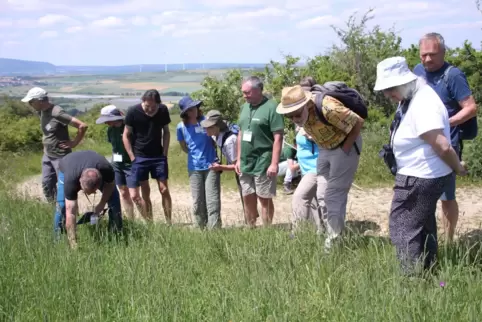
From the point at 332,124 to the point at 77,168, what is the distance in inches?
92.5

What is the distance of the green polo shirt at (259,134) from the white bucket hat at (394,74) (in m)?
2.19

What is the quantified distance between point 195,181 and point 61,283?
2.62m

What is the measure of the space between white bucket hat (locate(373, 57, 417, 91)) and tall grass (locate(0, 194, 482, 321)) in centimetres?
114

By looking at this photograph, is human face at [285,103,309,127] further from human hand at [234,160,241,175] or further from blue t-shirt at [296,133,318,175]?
human hand at [234,160,241,175]

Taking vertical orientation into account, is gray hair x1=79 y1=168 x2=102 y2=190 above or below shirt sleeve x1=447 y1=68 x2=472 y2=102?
below

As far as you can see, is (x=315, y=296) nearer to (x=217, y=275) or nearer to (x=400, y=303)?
(x=400, y=303)

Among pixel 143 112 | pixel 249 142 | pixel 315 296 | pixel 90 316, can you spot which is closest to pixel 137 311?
pixel 90 316

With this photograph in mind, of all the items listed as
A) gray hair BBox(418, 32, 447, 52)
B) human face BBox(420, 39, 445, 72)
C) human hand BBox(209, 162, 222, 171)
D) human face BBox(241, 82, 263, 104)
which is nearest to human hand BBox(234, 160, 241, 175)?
human hand BBox(209, 162, 222, 171)

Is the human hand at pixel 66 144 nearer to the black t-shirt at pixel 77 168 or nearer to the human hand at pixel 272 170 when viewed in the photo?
the black t-shirt at pixel 77 168

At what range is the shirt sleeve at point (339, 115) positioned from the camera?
13.2ft

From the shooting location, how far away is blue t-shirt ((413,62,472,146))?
4078mm

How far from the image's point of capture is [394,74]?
10.9ft

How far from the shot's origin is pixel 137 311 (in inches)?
122

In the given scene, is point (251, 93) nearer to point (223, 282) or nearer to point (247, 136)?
point (247, 136)
